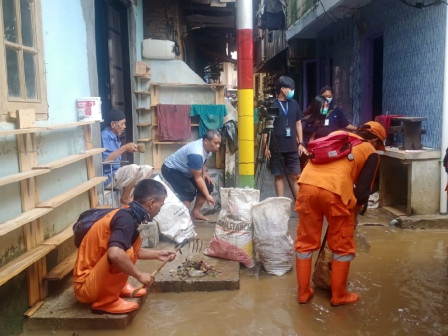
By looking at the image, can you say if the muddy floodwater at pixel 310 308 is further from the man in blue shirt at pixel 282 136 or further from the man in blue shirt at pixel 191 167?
the man in blue shirt at pixel 282 136

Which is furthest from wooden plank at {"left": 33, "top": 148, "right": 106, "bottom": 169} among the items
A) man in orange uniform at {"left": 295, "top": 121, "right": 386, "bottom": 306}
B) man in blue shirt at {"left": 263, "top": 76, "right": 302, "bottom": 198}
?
man in blue shirt at {"left": 263, "top": 76, "right": 302, "bottom": 198}

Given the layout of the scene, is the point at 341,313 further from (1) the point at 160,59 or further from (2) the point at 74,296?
(1) the point at 160,59

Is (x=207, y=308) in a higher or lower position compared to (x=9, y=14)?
lower

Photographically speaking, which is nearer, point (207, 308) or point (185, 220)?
point (207, 308)

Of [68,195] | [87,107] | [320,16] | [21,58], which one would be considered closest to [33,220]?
[68,195]

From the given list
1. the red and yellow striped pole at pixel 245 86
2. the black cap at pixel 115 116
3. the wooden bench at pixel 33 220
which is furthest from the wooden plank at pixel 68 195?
the red and yellow striped pole at pixel 245 86

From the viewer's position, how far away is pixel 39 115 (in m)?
3.68

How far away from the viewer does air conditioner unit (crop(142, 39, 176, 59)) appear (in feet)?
26.4

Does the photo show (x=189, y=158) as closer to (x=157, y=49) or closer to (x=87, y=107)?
(x=87, y=107)

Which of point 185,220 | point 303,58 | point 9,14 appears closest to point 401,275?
point 185,220

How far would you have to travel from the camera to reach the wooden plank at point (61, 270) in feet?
11.6

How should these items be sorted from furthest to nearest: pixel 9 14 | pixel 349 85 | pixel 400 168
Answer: pixel 349 85 < pixel 400 168 < pixel 9 14

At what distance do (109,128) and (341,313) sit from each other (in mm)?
3426

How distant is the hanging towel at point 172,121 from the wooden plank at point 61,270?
4262 millimetres
